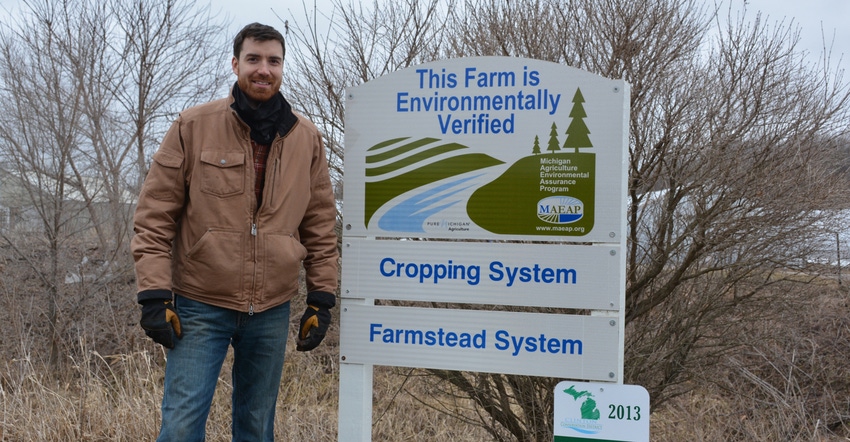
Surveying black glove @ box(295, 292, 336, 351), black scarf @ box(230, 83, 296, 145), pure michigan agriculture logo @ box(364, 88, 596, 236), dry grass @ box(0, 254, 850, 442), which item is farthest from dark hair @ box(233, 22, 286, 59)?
dry grass @ box(0, 254, 850, 442)

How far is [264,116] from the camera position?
3.30 meters

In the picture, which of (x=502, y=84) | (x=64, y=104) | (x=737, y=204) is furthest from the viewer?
(x=64, y=104)

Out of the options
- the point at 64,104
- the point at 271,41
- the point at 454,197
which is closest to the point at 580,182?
the point at 454,197

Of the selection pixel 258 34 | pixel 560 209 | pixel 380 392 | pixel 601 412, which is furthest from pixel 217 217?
pixel 380 392

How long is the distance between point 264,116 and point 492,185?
99cm

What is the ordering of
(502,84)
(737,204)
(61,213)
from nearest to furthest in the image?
(502,84), (737,204), (61,213)

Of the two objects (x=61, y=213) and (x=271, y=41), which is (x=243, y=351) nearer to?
(x=271, y=41)

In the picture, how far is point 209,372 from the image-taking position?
3.20 metres

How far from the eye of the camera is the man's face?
3.27 metres

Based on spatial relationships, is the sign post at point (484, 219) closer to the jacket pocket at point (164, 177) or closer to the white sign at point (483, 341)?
the white sign at point (483, 341)

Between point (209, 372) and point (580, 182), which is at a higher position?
point (580, 182)

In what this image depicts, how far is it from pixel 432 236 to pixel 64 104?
7349mm

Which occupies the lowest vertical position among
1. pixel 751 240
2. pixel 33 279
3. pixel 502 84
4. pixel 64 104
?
pixel 33 279

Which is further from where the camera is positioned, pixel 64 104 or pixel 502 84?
pixel 64 104
